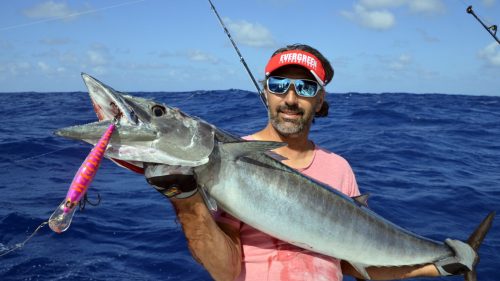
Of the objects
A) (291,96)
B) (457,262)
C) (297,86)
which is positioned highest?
(297,86)

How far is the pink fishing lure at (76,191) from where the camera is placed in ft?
7.30

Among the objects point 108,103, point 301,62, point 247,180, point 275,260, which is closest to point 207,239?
point 247,180

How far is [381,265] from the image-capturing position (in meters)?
3.46

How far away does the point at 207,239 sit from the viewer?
2.84 metres

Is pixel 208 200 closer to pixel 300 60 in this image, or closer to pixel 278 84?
pixel 278 84

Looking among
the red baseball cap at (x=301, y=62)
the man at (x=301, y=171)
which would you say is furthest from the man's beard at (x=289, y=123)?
the red baseball cap at (x=301, y=62)

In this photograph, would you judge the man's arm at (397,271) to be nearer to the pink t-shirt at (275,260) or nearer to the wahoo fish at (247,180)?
the wahoo fish at (247,180)

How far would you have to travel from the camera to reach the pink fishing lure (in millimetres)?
2227

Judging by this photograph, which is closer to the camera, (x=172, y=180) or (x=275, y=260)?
(x=172, y=180)

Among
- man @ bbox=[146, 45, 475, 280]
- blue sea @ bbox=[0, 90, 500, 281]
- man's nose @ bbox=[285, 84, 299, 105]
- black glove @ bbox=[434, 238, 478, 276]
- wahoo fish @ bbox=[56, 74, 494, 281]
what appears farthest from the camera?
blue sea @ bbox=[0, 90, 500, 281]

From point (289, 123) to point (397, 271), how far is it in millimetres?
1632

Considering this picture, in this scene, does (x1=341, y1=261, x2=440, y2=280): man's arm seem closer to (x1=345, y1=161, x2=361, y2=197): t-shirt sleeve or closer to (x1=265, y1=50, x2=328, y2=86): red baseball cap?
(x1=345, y1=161, x2=361, y2=197): t-shirt sleeve

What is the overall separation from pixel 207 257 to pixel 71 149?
979cm

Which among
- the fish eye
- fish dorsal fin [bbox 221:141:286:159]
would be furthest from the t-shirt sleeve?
the fish eye
